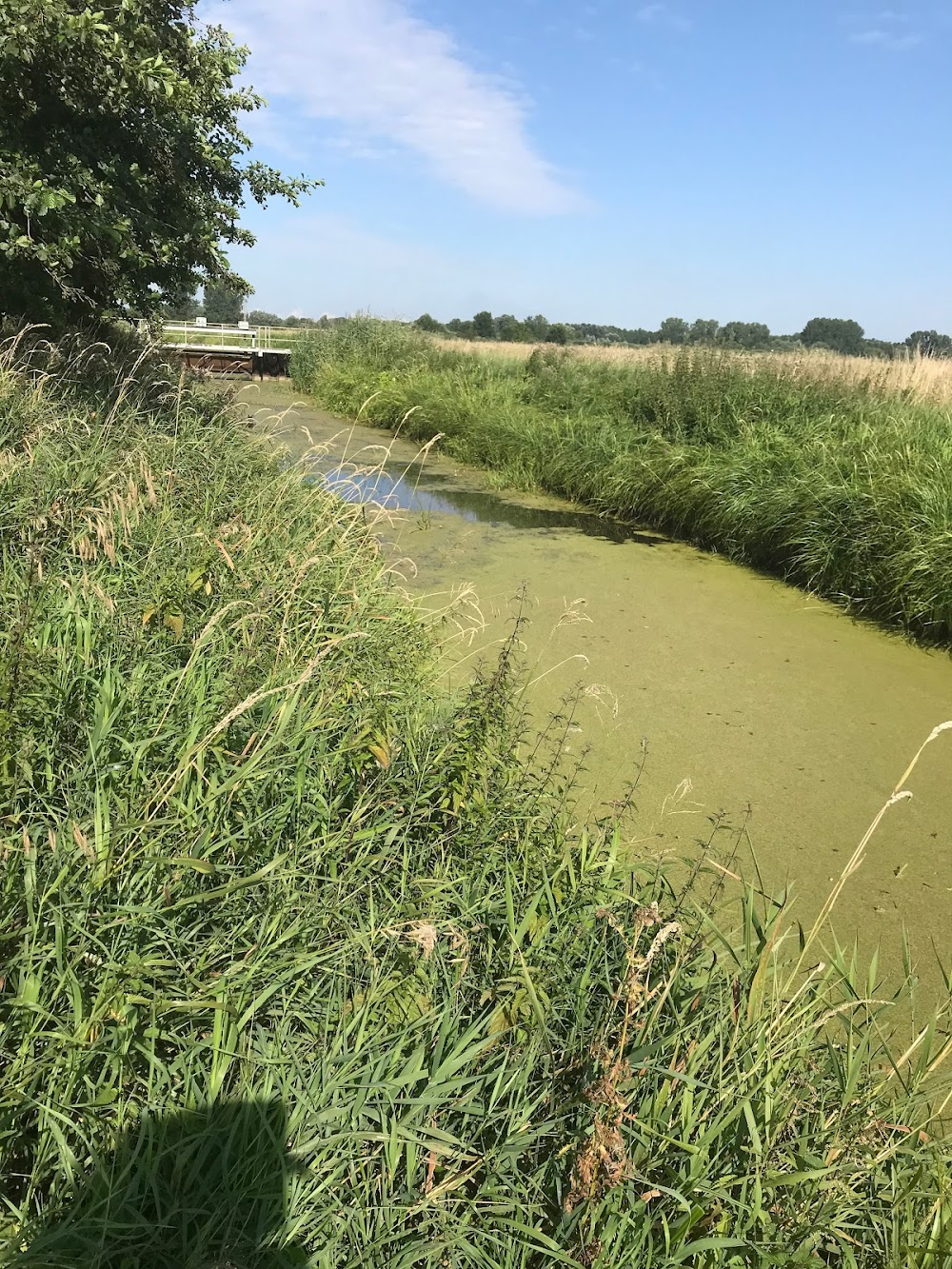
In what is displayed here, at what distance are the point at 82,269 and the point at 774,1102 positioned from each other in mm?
4911

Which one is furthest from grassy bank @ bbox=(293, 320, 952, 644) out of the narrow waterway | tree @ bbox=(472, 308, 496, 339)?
tree @ bbox=(472, 308, 496, 339)

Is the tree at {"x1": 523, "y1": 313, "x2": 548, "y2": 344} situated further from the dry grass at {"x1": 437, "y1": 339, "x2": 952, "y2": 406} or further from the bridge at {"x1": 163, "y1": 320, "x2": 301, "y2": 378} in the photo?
the dry grass at {"x1": 437, "y1": 339, "x2": 952, "y2": 406}

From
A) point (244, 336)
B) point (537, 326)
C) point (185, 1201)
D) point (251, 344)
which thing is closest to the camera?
point (185, 1201)

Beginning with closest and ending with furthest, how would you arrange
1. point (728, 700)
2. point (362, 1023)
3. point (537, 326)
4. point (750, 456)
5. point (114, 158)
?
1. point (362, 1023)
2. point (728, 700)
3. point (114, 158)
4. point (750, 456)
5. point (537, 326)

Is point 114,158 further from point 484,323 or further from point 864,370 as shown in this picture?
point 484,323

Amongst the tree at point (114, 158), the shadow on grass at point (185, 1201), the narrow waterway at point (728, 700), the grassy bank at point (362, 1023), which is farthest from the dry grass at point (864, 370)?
the shadow on grass at point (185, 1201)

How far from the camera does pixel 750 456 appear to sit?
5.36m

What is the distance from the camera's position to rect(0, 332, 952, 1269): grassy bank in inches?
39.9

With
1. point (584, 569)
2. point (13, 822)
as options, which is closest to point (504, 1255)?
point (13, 822)

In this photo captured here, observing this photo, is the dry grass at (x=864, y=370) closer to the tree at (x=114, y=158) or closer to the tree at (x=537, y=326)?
the tree at (x=114, y=158)

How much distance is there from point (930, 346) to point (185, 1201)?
8.07 m

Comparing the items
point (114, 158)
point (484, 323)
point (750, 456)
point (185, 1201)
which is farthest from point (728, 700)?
point (484, 323)

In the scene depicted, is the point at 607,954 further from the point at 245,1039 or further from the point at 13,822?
the point at 13,822

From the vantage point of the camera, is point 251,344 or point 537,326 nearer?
point 251,344
